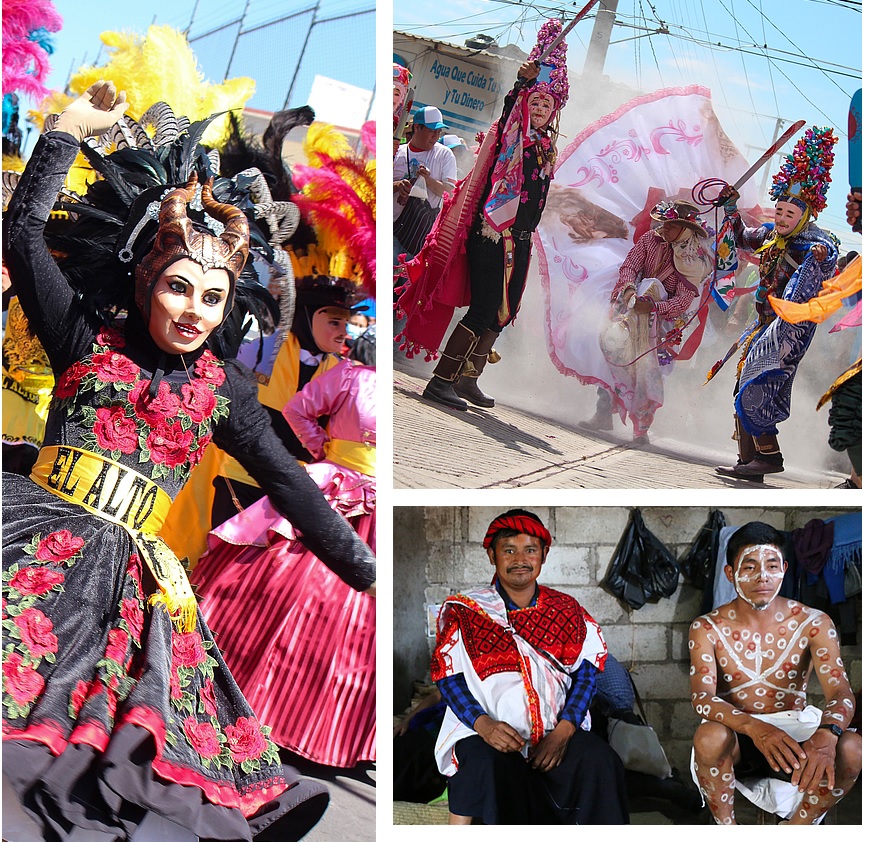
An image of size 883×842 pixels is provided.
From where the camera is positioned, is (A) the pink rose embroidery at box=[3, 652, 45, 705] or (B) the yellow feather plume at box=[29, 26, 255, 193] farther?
(B) the yellow feather plume at box=[29, 26, 255, 193]

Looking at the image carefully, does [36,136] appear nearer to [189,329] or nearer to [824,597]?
[189,329]

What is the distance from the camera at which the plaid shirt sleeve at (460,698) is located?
216cm

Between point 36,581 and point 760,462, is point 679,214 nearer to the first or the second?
point 760,462

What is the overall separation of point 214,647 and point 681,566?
1152mm

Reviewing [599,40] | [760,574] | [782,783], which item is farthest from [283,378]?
[782,783]

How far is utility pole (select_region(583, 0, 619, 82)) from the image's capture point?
2.23 meters

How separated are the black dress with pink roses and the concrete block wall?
0.31 meters

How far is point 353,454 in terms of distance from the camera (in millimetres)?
2199

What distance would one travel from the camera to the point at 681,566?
2.39 metres

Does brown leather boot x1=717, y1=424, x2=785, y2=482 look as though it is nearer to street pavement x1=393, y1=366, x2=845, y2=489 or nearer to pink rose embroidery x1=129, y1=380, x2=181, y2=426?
street pavement x1=393, y1=366, x2=845, y2=489

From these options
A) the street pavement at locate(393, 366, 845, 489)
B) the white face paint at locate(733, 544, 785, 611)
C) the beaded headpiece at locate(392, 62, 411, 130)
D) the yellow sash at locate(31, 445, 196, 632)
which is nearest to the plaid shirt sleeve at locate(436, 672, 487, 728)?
the street pavement at locate(393, 366, 845, 489)

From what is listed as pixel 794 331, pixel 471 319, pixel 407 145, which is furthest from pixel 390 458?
pixel 794 331

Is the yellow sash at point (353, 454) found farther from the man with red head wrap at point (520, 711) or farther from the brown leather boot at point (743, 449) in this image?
the brown leather boot at point (743, 449)

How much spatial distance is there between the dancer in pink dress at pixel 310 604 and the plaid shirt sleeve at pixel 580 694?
1.48 feet
